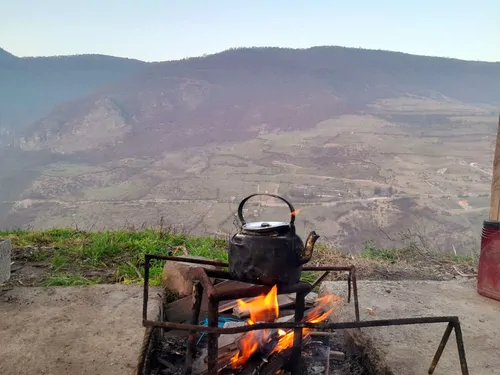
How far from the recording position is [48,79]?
89.6m

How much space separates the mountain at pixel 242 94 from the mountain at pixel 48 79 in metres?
10.2

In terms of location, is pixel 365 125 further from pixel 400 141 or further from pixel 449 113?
pixel 449 113

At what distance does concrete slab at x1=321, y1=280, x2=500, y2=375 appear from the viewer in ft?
7.94

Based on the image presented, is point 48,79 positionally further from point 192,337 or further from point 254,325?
point 254,325

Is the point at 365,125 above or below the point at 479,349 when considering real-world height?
above

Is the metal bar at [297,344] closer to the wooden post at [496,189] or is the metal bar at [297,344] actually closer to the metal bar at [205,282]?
the metal bar at [205,282]

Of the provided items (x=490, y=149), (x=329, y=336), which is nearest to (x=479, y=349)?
(x=329, y=336)

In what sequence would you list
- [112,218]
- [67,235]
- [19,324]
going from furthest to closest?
[112,218] → [67,235] → [19,324]

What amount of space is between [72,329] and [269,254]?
1796 mm

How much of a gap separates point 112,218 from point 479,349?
27.7 m

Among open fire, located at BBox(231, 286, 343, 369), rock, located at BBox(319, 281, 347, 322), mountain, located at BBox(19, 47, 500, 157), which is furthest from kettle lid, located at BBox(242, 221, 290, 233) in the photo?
mountain, located at BBox(19, 47, 500, 157)

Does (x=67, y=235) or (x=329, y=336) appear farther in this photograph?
(x=67, y=235)

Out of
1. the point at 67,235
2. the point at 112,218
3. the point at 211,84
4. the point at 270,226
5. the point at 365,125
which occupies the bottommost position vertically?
the point at 112,218

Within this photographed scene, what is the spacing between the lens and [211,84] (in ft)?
262
